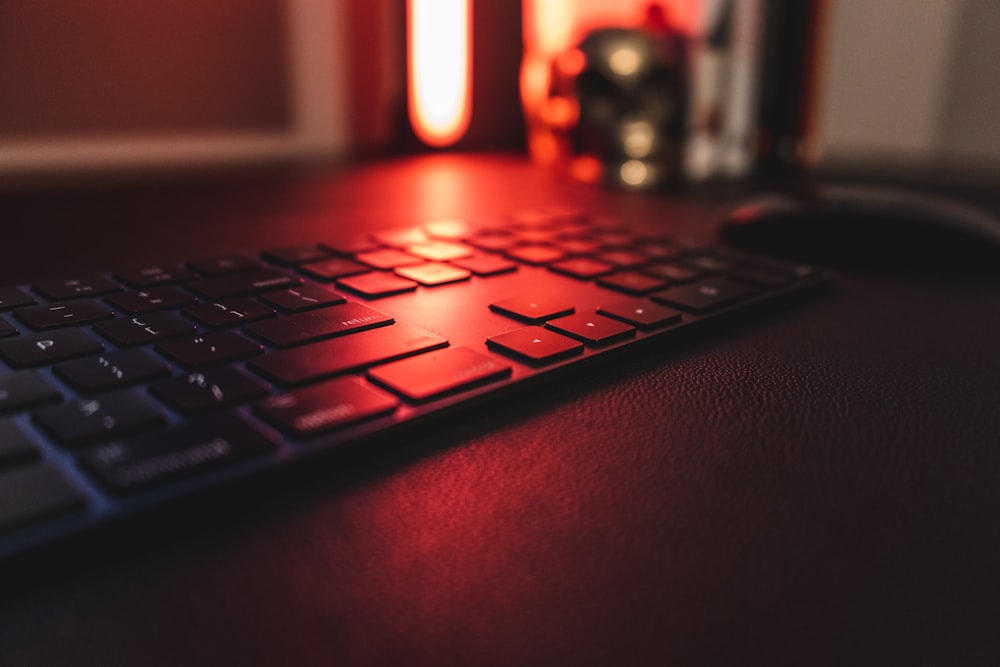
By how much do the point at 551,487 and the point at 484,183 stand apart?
67 cm

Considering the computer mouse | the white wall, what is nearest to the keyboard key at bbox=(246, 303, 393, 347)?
the computer mouse

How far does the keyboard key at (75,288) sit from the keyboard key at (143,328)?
5 centimetres

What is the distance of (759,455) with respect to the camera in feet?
0.83

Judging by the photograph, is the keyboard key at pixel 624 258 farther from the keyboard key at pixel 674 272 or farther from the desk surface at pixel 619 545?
the desk surface at pixel 619 545

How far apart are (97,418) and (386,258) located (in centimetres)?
24

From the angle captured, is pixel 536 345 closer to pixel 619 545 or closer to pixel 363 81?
pixel 619 545

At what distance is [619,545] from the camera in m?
0.20

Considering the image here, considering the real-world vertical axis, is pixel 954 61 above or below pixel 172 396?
above

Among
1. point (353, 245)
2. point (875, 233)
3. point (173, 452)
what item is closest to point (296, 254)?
point (353, 245)

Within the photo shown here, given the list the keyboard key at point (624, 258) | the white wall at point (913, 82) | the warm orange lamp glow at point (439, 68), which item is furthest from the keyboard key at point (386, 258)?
the white wall at point (913, 82)

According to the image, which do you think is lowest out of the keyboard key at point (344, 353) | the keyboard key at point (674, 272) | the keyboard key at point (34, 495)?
the keyboard key at point (34, 495)

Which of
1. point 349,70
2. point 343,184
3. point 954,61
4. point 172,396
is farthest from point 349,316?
point 954,61

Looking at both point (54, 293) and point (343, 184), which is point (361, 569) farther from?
point (343, 184)

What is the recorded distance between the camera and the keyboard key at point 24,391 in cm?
22
